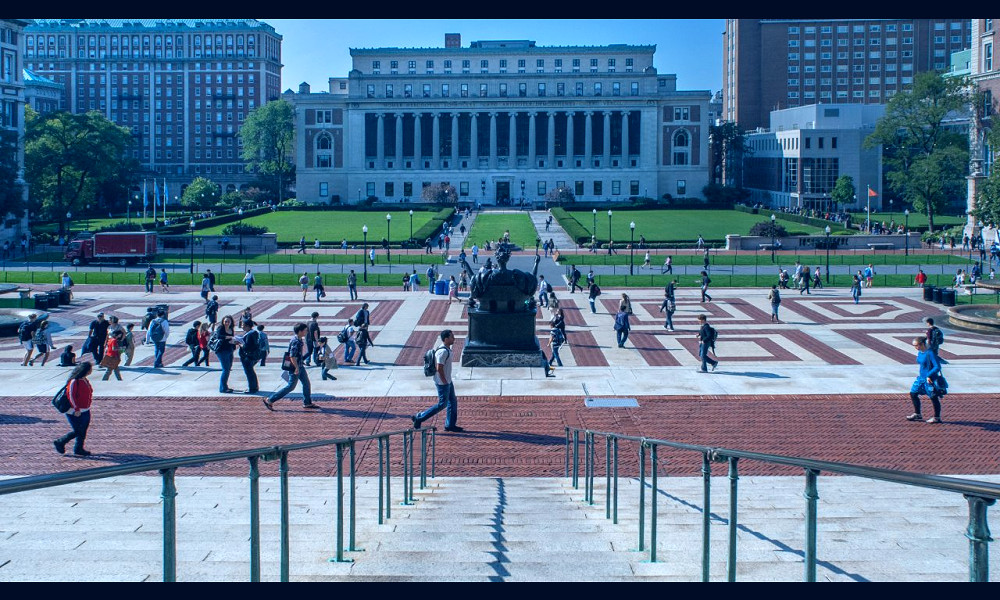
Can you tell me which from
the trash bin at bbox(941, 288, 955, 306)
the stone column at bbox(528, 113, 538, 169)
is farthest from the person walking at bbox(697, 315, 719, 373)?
the stone column at bbox(528, 113, 538, 169)

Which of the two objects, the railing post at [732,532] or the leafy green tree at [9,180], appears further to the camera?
the leafy green tree at [9,180]

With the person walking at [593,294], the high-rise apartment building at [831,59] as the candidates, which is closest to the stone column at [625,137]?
the high-rise apartment building at [831,59]

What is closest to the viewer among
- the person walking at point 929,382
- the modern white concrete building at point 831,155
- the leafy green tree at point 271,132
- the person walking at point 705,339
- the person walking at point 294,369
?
the person walking at point 929,382

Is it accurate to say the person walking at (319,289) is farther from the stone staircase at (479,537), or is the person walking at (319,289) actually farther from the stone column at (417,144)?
the stone column at (417,144)

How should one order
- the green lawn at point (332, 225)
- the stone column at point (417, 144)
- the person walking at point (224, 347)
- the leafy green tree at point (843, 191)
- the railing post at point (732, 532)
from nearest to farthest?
the railing post at point (732, 532)
the person walking at point (224, 347)
the green lawn at point (332, 225)
the leafy green tree at point (843, 191)
the stone column at point (417, 144)

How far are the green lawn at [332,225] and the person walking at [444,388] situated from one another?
60.4 metres

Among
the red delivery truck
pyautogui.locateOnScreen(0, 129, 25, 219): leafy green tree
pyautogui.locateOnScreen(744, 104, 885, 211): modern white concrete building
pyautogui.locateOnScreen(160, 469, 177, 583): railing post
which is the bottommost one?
pyautogui.locateOnScreen(160, 469, 177, 583): railing post

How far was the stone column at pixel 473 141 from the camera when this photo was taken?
145 meters

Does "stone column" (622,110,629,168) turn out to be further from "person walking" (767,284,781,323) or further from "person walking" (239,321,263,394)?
"person walking" (239,321,263,394)

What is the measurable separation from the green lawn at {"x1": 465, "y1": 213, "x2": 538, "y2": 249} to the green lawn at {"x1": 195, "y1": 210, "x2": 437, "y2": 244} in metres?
5.24

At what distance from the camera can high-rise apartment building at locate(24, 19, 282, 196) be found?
6703 inches

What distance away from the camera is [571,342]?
3434 centimetres

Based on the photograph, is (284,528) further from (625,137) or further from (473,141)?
(473,141)
